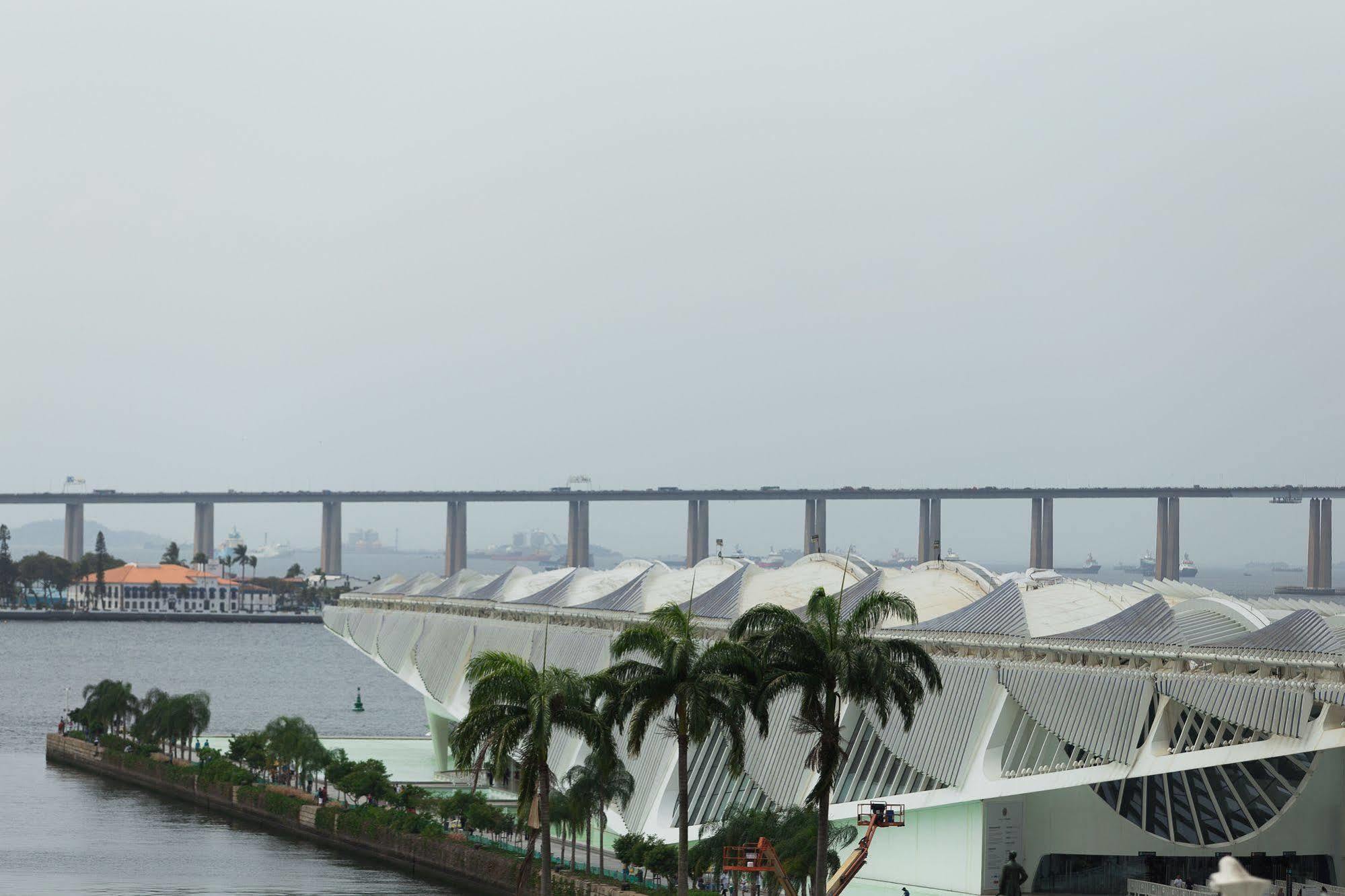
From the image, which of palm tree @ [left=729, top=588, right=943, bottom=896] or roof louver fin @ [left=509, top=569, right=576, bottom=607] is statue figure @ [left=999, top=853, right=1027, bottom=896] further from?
roof louver fin @ [left=509, top=569, right=576, bottom=607]

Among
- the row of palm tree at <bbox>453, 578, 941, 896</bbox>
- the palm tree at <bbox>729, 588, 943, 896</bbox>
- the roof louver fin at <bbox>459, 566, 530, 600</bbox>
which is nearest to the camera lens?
the palm tree at <bbox>729, 588, 943, 896</bbox>

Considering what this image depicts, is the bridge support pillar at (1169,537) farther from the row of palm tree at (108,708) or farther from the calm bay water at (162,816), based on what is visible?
the row of palm tree at (108,708)

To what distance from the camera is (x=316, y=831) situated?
55094 mm

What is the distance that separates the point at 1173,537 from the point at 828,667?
170456mm

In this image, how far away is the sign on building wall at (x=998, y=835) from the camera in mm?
38750

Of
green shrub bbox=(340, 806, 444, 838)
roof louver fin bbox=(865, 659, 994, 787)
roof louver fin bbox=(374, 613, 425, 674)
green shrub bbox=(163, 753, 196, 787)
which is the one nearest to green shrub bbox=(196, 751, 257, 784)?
green shrub bbox=(163, 753, 196, 787)

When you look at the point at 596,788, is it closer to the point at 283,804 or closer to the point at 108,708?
the point at 283,804

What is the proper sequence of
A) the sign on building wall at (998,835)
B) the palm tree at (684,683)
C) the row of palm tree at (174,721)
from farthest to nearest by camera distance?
the row of palm tree at (174,721) → the sign on building wall at (998,835) → the palm tree at (684,683)

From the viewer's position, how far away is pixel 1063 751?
3850cm

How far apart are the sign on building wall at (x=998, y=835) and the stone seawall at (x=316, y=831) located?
7.81 metres

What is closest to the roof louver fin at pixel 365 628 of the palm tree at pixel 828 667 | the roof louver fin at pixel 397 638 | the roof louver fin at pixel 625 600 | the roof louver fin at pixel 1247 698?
the roof louver fin at pixel 397 638

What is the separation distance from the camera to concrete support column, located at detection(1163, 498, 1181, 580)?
19138 centimetres

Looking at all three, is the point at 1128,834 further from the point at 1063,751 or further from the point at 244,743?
the point at 244,743

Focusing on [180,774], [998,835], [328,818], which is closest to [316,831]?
[328,818]
